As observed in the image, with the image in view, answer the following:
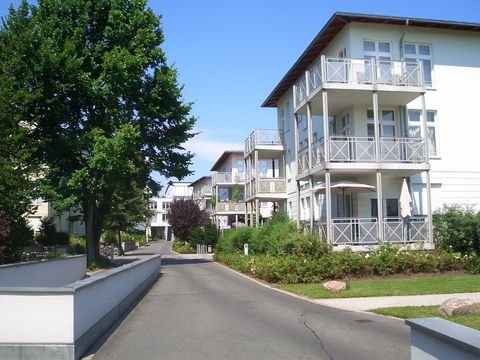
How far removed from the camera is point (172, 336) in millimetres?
9695

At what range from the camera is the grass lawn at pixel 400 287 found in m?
15.4

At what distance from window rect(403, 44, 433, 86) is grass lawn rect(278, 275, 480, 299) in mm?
11577

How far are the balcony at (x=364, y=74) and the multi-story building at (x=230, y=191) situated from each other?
3743cm

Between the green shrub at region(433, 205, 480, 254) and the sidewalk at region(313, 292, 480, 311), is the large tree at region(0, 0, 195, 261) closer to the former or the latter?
the green shrub at region(433, 205, 480, 254)

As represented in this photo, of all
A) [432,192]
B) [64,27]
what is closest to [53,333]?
[432,192]

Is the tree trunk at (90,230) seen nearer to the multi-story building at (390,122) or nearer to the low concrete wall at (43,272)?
the low concrete wall at (43,272)

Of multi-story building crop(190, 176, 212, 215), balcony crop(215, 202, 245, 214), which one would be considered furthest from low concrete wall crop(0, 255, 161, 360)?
multi-story building crop(190, 176, 212, 215)

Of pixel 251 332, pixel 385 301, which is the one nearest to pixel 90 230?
pixel 385 301

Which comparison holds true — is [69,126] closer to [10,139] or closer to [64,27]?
[64,27]

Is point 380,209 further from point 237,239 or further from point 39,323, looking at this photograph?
point 39,323

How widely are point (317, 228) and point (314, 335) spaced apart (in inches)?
649

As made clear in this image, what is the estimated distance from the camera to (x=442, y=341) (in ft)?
13.5

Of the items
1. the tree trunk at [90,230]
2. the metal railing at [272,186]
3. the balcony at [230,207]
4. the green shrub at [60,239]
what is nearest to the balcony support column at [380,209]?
the metal railing at [272,186]

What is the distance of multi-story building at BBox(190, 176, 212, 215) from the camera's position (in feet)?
271
